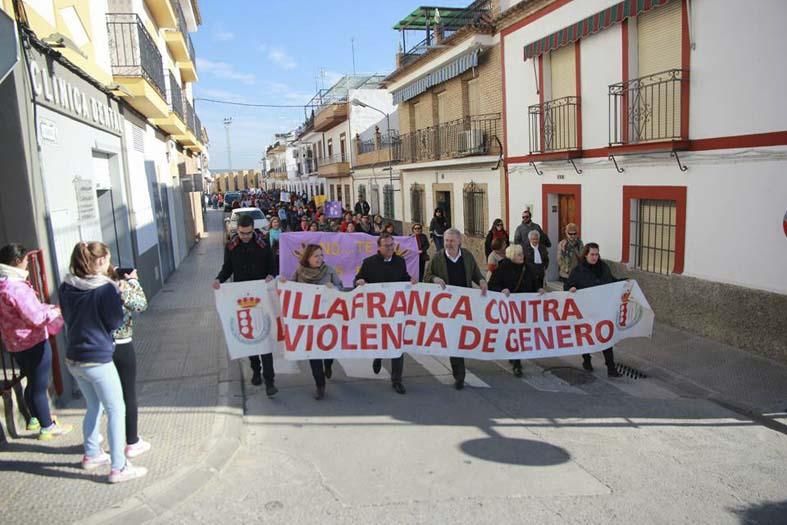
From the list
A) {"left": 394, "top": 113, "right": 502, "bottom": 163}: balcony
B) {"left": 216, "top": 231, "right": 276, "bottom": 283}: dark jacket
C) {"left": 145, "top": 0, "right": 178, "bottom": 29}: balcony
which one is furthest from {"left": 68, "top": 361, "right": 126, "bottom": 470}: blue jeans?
Answer: {"left": 145, "top": 0, "right": 178, "bottom": 29}: balcony

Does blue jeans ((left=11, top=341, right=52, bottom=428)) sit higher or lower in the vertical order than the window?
lower

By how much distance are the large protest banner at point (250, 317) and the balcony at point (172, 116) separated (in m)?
9.89

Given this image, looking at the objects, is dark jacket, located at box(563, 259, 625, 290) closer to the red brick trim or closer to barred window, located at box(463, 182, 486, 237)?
the red brick trim

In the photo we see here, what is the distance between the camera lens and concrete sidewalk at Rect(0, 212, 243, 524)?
402cm

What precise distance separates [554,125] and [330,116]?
2350 centimetres

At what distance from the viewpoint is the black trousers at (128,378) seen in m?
4.45

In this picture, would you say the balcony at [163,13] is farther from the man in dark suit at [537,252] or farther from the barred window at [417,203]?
the man in dark suit at [537,252]

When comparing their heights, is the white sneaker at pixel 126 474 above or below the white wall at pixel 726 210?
below

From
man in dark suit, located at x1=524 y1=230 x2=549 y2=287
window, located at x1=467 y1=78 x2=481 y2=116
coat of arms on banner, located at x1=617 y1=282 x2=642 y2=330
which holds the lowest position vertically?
coat of arms on banner, located at x1=617 y1=282 x2=642 y2=330

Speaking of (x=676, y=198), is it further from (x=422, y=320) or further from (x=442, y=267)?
(x=422, y=320)

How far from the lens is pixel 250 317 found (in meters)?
6.43

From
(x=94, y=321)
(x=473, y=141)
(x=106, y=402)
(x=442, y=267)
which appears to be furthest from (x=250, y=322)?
(x=473, y=141)

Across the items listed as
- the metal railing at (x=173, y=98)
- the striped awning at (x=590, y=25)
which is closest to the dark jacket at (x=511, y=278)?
the striped awning at (x=590, y=25)

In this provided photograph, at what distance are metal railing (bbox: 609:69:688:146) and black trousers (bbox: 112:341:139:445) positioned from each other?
309 inches
